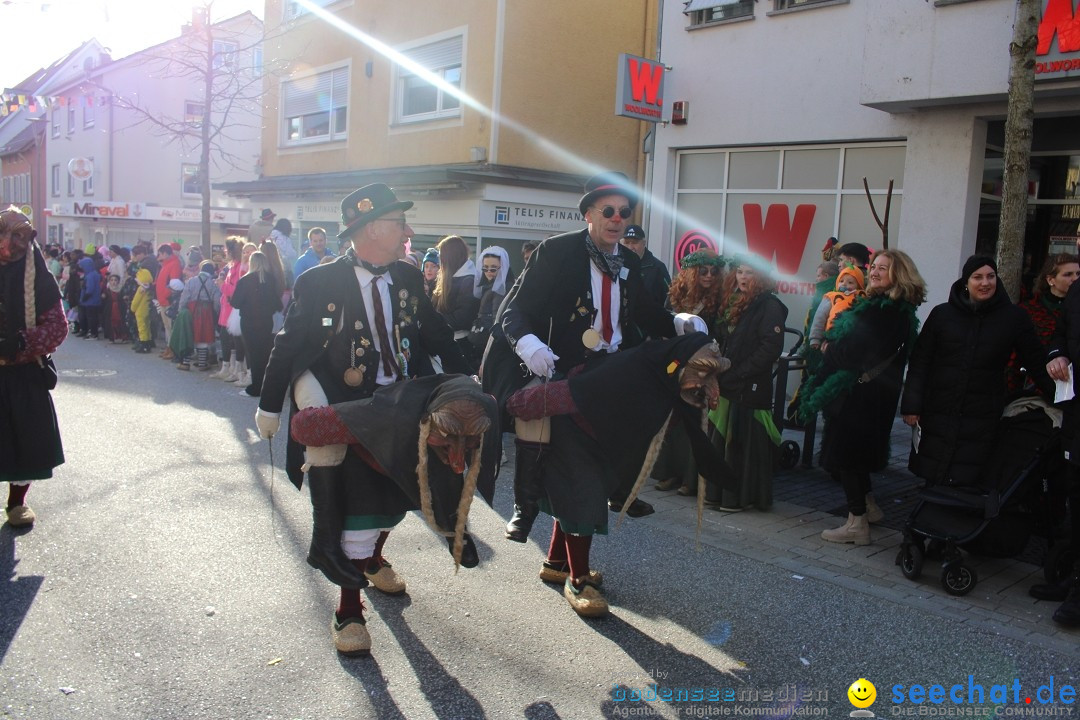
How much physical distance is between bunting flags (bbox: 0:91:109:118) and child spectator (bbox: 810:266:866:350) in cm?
3256

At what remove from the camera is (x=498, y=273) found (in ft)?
29.1

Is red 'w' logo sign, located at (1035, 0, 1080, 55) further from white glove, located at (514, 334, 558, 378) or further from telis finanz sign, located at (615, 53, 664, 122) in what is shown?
white glove, located at (514, 334, 558, 378)

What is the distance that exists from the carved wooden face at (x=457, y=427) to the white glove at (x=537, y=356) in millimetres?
483

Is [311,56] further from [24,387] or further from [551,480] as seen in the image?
[551,480]

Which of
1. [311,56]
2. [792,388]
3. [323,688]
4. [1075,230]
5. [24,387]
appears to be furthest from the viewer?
[311,56]

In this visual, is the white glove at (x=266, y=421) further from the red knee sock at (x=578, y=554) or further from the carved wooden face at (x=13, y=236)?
the carved wooden face at (x=13, y=236)

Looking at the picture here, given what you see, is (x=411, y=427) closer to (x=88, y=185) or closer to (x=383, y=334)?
(x=383, y=334)

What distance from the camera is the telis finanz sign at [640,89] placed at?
40.6ft

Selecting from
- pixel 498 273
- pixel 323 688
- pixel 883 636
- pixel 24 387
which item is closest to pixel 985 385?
pixel 883 636

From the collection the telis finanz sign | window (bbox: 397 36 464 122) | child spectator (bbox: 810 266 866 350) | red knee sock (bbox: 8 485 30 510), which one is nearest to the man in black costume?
red knee sock (bbox: 8 485 30 510)

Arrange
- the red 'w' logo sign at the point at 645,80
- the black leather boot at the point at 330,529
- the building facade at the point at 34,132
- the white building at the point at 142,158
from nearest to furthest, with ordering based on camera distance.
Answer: the black leather boot at the point at 330,529, the red 'w' logo sign at the point at 645,80, the white building at the point at 142,158, the building facade at the point at 34,132

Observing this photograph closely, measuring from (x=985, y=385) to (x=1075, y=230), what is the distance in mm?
6120

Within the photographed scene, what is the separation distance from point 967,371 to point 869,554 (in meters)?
1.32

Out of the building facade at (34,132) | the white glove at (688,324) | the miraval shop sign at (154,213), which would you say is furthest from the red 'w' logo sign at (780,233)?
the building facade at (34,132)
